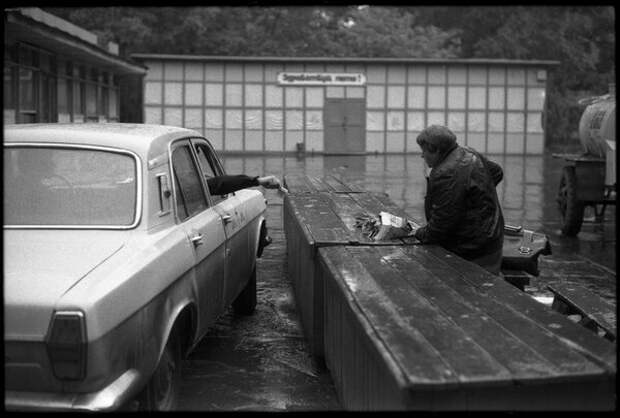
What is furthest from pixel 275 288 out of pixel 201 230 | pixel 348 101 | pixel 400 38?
pixel 400 38

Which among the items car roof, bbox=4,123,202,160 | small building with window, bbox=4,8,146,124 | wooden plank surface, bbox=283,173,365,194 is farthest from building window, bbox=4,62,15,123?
car roof, bbox=4,123,202,160

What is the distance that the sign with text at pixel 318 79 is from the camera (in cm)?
4119

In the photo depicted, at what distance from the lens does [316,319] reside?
5691 millimetres

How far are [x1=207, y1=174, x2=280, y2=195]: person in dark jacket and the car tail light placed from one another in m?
2.69

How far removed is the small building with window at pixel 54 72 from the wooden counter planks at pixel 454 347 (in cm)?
1111

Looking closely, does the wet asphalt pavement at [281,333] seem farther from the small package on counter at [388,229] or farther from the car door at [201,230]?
the small package on counter at [388,229]

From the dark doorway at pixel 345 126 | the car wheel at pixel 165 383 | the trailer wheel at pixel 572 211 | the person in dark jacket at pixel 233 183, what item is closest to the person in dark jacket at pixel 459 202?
the person in dark jacket at pixel 233 183

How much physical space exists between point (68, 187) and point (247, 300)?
3.02m

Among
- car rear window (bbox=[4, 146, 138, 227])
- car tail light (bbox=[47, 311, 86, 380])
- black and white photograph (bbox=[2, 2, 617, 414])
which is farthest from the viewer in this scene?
car rear window (bbox=[4, 146, 138, 227])

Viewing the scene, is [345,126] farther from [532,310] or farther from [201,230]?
[532,310]

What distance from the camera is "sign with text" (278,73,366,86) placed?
41.2 metres

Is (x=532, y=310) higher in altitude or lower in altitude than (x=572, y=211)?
higher

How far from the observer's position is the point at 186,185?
5605 mm

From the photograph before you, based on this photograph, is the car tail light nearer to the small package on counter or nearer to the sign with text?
the small package on counter
